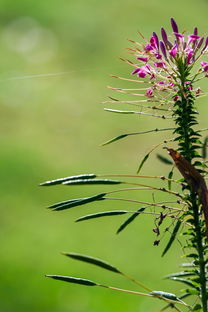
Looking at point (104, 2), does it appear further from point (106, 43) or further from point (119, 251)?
point (119, 251)

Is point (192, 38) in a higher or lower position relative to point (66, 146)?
higher

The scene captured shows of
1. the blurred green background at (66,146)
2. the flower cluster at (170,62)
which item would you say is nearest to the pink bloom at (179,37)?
the flower cluster at (170,62)

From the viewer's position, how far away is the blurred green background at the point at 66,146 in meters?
1.63

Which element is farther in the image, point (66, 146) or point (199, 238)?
point (66, 146)

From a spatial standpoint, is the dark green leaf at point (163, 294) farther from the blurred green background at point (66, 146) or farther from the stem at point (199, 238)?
the blurred green background at point (66, 146)

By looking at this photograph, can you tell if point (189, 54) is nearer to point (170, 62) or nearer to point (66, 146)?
point (170, 62)

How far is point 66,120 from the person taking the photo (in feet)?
8.27

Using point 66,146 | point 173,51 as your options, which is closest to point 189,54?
point 173,51

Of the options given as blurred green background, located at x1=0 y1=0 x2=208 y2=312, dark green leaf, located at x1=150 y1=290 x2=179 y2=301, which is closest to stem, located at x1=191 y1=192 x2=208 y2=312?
dark green leaf, located at x1=150 y1=290 x2=179 y2=301

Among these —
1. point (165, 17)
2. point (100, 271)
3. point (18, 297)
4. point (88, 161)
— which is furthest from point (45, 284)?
point (165, 17)

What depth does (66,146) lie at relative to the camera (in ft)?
7.77

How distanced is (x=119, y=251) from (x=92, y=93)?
0.99 m

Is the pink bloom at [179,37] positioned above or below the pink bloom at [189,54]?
above

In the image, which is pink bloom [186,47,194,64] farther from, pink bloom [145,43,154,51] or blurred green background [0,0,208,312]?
blurred green background [0,0,208,312]
